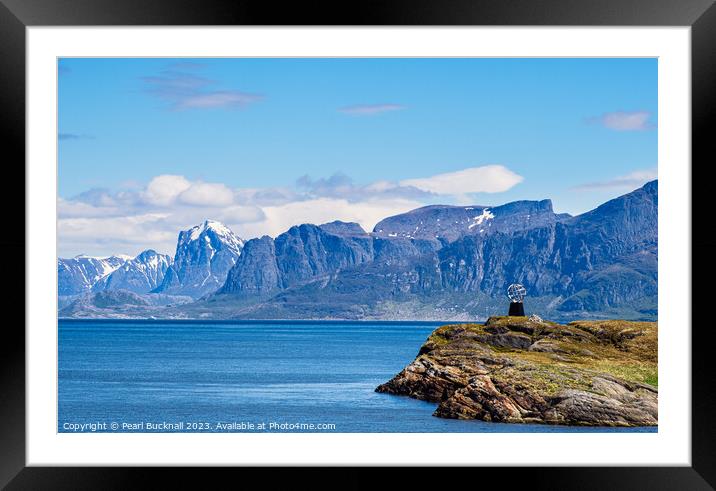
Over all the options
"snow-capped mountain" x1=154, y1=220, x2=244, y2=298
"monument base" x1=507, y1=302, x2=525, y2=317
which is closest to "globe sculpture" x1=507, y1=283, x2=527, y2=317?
"monument base" x1=507, y1=302, x2=525, y2=317

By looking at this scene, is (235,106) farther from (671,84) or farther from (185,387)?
(671,84)

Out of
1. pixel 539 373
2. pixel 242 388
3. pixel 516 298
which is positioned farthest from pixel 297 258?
pixel 539 373

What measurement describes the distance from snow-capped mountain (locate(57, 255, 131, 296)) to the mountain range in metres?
0.34

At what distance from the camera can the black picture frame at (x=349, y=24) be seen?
582 centimetres

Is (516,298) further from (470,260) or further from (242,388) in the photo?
(470,260)

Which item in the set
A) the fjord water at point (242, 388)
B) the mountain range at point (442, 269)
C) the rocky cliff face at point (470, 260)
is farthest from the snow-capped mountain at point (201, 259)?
the fjord water at point (242, 388)

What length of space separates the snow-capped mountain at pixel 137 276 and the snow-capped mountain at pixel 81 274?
1343mm

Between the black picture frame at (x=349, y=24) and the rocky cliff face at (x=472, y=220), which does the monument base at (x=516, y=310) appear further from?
the rocky cliff face at (x=472, y=220)

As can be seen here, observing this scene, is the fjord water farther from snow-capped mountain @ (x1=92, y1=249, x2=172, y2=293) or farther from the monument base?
snow-capped mountain @ (x1=92, y1=249, x2=172, y2=293)

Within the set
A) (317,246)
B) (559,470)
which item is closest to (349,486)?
(559,470)

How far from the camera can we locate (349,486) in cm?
597

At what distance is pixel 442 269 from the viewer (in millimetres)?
140625

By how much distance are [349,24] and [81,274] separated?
5914 inches

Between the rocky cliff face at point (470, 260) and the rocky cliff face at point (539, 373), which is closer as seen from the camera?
the rocky cliff face at point (539, 373)
